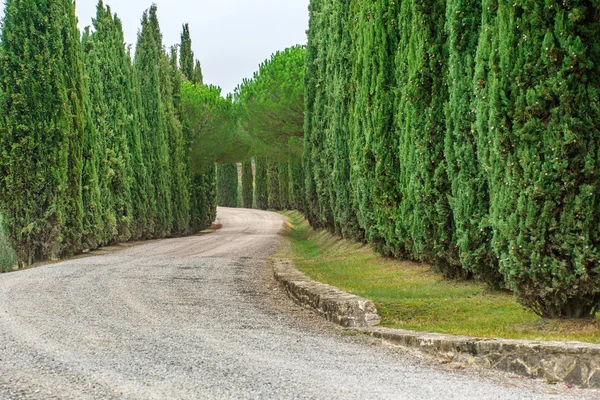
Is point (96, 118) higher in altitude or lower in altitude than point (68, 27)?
lower

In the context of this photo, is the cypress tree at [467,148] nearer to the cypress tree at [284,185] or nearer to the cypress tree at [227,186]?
the cypress tree at [284,185]

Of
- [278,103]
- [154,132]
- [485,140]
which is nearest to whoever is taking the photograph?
[485,140]

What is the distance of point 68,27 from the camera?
19.2 m

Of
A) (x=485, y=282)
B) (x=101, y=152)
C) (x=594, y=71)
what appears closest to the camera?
(x=594, y=71)

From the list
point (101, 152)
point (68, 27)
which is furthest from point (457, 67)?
point (101, 152)

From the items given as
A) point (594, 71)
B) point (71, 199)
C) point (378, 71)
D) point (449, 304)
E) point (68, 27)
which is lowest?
point (449, 304)

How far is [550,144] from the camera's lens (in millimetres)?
7273

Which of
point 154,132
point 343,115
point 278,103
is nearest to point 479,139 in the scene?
point 343,115

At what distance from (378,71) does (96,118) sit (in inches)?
445

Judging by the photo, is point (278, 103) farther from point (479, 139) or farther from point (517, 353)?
point (517, 353)

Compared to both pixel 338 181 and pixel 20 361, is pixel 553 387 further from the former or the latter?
pixel 338 181

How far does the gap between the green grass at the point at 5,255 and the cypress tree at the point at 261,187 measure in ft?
130

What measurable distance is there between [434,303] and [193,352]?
13.4 feet

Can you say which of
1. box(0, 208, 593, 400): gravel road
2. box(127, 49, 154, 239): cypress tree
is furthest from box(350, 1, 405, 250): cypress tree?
box(127, 49, 154, 239): cypress tree
